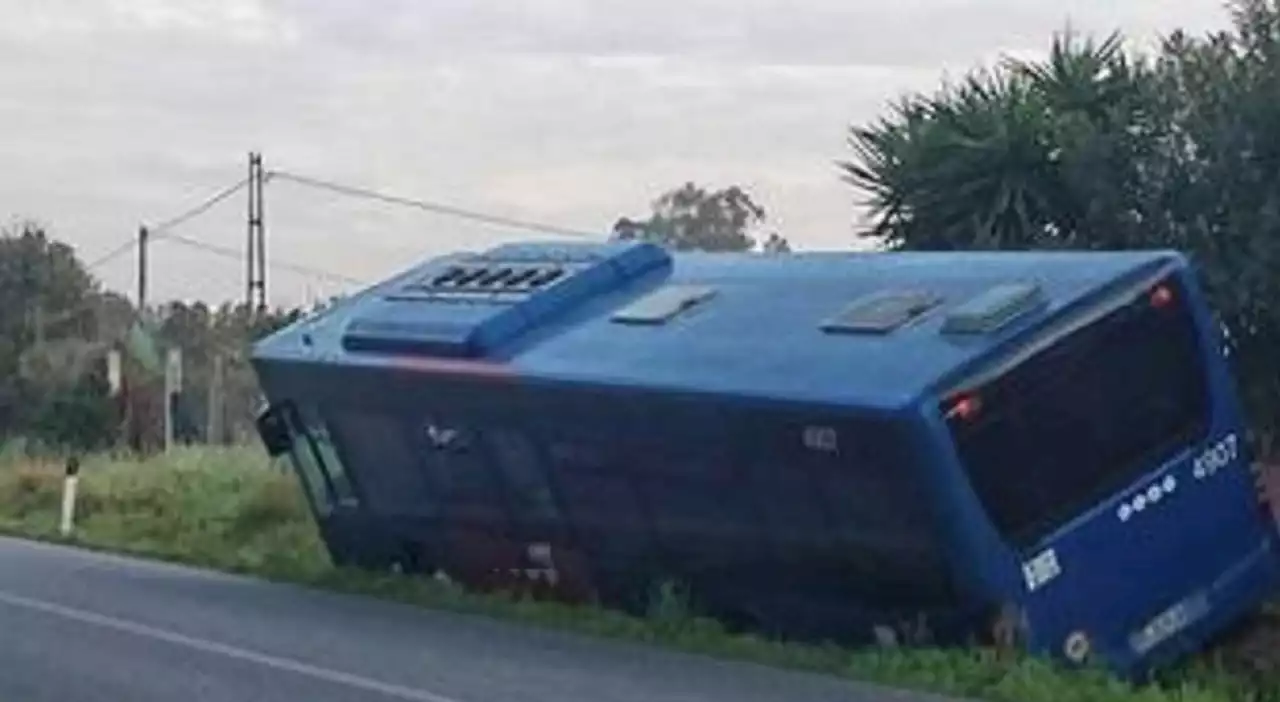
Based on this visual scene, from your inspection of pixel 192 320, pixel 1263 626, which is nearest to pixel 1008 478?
pixel 1263 626

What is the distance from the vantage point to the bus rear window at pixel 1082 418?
55.7 feet

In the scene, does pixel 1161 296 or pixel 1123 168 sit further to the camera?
pixel 1123 168

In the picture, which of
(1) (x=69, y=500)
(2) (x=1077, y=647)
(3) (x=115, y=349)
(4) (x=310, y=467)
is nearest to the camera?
(2) (x=1077, y=647)

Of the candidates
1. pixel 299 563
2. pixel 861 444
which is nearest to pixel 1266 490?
pixel 861 444

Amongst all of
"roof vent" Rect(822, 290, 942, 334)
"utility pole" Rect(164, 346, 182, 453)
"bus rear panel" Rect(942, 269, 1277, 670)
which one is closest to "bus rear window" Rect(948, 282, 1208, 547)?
"bus rear panel" Rect(942, 269, 1277, 670)

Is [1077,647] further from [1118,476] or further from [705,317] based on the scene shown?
[705,317]

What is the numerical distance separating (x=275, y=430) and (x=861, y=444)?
8829 millimetres

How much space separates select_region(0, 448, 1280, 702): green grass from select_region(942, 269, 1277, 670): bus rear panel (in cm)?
53

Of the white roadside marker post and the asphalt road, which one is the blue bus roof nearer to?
the asphalt road

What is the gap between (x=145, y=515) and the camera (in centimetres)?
3372

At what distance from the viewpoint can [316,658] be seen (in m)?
16.9

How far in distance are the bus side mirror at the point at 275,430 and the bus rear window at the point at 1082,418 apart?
9.25 m

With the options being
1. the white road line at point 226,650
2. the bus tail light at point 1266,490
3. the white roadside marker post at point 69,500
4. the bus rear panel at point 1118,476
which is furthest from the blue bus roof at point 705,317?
the white roadside marker post at point 69,500

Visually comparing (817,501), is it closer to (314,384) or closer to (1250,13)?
(314,384)
